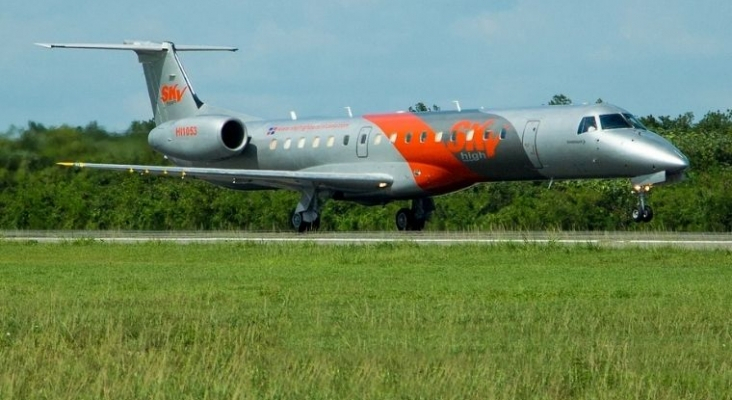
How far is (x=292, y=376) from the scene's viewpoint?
998cm

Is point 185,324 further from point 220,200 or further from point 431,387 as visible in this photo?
point 220,200

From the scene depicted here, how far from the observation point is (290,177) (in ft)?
119

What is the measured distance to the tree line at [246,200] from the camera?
133 feet

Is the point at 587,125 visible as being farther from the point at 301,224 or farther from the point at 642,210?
the point at 301,224

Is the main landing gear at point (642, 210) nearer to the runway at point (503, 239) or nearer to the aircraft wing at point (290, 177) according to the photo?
the runway at point (503, 239)

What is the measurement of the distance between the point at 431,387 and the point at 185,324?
3.97 metres

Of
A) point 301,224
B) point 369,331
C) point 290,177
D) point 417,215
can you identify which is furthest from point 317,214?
point 369,331

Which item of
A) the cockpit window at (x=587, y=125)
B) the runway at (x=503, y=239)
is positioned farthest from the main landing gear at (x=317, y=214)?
the cockpit window at (x=587, y=125)

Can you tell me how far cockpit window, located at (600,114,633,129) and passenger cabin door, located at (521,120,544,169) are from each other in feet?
4.92

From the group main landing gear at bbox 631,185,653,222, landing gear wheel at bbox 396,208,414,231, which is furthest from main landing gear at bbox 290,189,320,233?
main landing gear at bbox 631,185,653,222

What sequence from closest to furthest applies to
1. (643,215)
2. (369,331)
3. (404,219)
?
(369,331), (643,215), (404,219)

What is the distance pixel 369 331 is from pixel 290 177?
23805 mm

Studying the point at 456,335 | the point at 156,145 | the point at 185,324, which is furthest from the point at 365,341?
the point at 156,145

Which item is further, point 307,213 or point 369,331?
point 307,213
